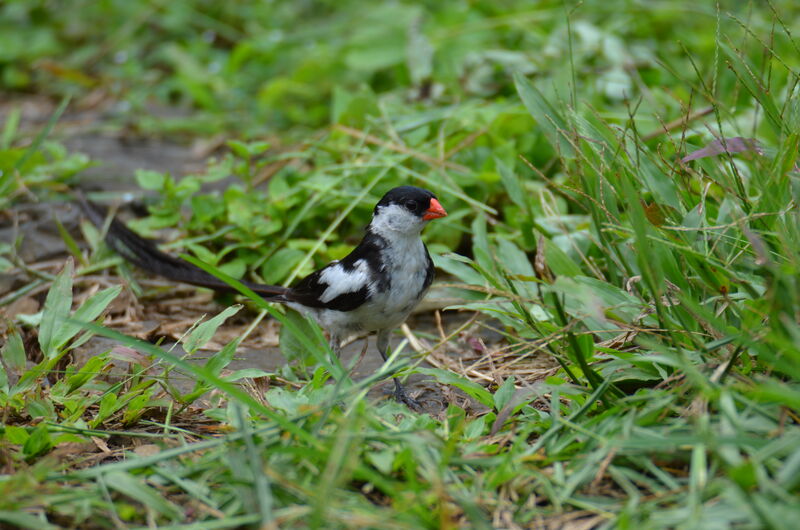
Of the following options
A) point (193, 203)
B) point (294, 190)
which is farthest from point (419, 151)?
point (193, 203)

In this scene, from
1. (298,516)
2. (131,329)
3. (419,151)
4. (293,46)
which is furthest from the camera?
(293,46)

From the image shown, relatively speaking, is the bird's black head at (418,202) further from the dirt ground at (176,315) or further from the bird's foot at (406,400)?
the bird's foot at (406,400)

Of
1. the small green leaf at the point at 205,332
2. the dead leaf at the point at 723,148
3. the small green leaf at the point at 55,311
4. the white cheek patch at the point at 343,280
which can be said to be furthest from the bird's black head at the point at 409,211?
the small green leaf at the point at 55,311

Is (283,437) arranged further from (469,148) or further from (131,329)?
(469,148)

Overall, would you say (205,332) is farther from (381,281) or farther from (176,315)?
(176,315)

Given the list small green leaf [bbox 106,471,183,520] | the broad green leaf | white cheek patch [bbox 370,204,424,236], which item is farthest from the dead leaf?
the broad green leaf

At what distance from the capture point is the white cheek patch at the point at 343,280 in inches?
122

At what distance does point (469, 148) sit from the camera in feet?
14.3

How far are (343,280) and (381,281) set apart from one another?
17 centimetres

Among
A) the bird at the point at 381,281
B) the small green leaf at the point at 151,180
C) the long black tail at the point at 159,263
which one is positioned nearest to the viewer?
the bird at the point at 381,281

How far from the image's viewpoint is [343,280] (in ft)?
10.4

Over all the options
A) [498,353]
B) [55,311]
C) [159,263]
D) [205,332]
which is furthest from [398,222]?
[55,311]

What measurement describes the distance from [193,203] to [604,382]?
2392 mm

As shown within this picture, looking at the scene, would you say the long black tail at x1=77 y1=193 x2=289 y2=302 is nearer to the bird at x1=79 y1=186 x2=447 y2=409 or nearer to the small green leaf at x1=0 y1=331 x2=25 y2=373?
the bird at x1=79 y1=186 x2=447 y2=409
